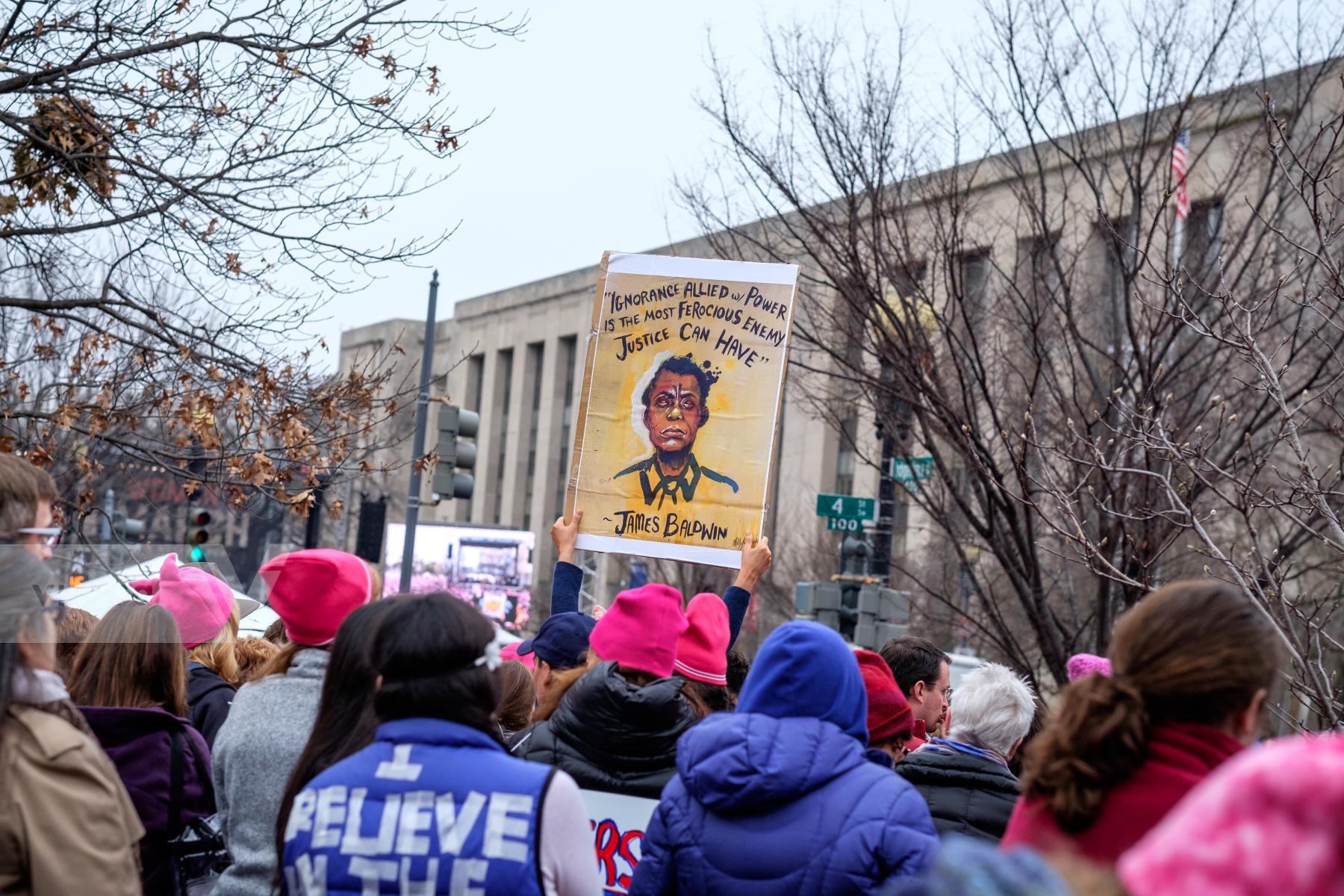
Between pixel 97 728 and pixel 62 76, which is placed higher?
pixel 62 76

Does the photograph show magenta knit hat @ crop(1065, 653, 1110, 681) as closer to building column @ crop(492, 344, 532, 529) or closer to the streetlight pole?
the streetlight pole

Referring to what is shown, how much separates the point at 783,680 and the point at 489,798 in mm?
796

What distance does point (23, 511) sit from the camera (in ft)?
10.4

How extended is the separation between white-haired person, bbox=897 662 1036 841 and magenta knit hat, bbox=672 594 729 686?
2.29ft

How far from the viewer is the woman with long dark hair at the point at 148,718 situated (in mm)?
4344

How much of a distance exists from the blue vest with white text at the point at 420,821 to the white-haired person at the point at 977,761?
182 centimetres

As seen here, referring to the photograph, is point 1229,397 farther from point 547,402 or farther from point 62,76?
point 547,402

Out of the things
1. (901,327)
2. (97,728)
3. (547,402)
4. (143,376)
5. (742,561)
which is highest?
(547,402)

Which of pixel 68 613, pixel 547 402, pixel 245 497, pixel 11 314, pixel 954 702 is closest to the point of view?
pixel 954 702

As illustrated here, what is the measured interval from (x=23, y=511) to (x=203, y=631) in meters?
2.69

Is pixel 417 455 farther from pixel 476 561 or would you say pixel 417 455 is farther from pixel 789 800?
pixel 476 561

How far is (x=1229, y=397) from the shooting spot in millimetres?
11414

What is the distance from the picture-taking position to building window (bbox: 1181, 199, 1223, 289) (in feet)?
37.3

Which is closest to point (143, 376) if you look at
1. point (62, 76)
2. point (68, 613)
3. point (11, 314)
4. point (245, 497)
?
point (245, 497)
